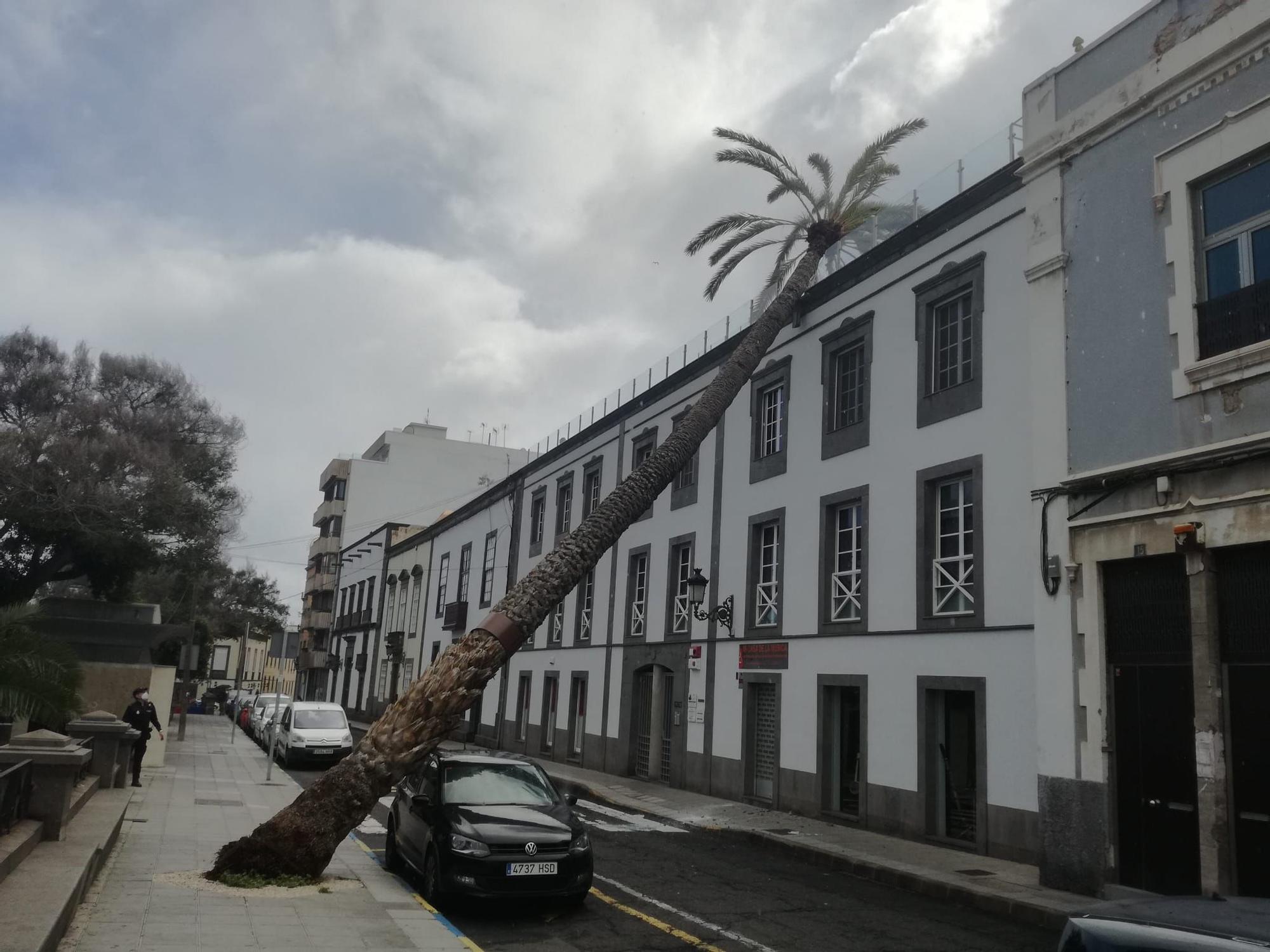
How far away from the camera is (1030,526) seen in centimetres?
1383

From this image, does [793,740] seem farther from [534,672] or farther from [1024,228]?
[534,672]

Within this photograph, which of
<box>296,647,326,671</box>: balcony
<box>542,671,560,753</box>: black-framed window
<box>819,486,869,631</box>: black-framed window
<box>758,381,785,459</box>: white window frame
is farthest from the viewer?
<box>296,647,326,671</box>: balcony

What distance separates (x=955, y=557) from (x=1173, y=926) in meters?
11.5

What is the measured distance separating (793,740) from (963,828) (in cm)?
421

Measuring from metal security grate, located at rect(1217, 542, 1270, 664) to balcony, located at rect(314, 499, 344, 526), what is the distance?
63.1 meters

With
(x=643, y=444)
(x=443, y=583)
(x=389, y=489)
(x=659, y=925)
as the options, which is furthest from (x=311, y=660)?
(x=659, y=925)

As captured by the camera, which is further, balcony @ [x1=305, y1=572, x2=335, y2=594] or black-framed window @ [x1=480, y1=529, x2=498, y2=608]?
balcony @ [x1=305, y1=572, x2=335, y2=594]

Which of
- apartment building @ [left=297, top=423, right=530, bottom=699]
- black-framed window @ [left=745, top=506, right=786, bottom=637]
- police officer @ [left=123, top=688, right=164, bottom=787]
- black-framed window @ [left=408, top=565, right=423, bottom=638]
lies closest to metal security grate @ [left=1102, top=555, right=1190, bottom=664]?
black-framed window @ [left=745, top=506, right=786, bottom=637]

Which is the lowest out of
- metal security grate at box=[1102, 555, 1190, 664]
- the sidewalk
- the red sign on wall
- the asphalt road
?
the asphalt road

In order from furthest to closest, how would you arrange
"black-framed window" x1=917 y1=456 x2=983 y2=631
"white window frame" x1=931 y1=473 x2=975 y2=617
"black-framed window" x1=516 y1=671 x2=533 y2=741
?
"black-framed window" x1=516 y1=671 x2=533 y2=741
"white window frame" x1=931 y1=473 x2=975 y2=617
"black-framed window" x1=917 y1=456 x2=983 y2=631

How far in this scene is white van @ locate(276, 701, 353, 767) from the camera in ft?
82.8

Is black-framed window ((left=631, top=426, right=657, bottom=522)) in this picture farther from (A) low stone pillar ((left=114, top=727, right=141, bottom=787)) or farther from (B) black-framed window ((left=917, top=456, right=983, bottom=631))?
(A) low stone pillar ((left=114, top=727, right=141, bottom=787))

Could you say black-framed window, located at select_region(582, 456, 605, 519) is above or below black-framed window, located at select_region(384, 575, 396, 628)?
above

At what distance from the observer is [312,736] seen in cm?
2552
